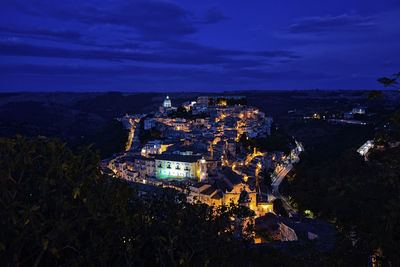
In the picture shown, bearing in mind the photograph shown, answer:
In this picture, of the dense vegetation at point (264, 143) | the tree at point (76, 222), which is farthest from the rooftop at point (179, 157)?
the tree at point (76, 222)

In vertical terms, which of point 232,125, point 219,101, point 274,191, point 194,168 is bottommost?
point 274,191

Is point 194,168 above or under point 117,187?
under

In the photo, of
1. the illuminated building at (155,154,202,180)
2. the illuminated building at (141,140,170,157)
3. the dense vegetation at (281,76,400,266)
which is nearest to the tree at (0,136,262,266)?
the dense vegetation at (281,76,400,266)

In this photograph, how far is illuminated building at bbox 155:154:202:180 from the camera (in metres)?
27.9

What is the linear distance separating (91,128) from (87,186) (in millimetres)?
85051

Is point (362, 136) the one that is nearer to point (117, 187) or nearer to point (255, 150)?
point (255, 150)

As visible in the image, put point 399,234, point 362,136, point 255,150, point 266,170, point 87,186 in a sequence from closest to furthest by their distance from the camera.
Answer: point 399,234, point 87,186, point 266,170, point 255,150, point 362,136

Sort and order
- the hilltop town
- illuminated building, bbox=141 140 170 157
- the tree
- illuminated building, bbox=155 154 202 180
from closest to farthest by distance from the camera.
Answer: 1. the tree
2. the hilltop town
3. illuminated building, bbox=155 154 202 180
4. illuminated building, bbox=141 140 170 157

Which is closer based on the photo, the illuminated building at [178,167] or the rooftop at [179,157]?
the illuminated building at [178,167]

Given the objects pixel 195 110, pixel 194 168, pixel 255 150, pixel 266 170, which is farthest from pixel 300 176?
pixel 195 110

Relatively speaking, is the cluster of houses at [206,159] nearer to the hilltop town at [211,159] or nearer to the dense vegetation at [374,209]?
the hilltop town at [211,159]

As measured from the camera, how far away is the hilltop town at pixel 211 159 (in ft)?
Answer: 77.4

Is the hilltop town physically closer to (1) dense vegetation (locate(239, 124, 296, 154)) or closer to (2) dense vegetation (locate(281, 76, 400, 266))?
(1) dense vegetation (locate(239, 124, 296, 154))

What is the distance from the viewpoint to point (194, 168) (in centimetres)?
2784
